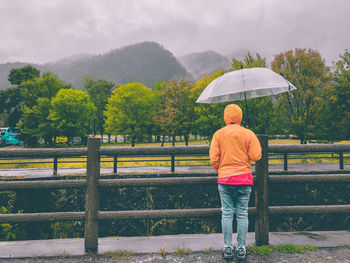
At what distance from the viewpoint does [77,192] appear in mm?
8859

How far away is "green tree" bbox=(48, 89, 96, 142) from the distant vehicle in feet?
29.3

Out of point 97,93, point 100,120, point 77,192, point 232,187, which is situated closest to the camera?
point 232,187

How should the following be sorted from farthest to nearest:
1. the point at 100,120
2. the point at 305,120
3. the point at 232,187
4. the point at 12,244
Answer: the point at 100,120 < the point at 305,120 < the point at 12,244 < the point at 232,187

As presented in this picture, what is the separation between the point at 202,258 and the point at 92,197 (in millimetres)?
1707

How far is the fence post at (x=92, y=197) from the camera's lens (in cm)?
325

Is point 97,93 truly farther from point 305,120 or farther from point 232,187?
point 232,187

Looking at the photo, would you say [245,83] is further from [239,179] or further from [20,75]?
[20,75]

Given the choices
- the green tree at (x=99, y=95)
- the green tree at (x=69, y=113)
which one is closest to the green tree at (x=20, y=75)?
the green tree at (x=69, y=113)

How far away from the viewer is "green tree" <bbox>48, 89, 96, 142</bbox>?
123 ft

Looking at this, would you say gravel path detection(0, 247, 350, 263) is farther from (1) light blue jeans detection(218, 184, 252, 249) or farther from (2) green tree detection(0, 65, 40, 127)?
(2) green tree detection(0, 65, 40, 127)

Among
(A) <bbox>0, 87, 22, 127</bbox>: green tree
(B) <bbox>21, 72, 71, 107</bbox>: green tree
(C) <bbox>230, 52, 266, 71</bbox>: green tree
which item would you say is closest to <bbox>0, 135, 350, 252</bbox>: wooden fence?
(C) <bbox>230, 52, 266, 71</bbox>: green tree

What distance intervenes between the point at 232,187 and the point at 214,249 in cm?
96

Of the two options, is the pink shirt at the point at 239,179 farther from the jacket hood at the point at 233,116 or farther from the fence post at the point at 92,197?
the fence post at the point at 92,197

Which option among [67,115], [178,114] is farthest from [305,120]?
[67,115]
